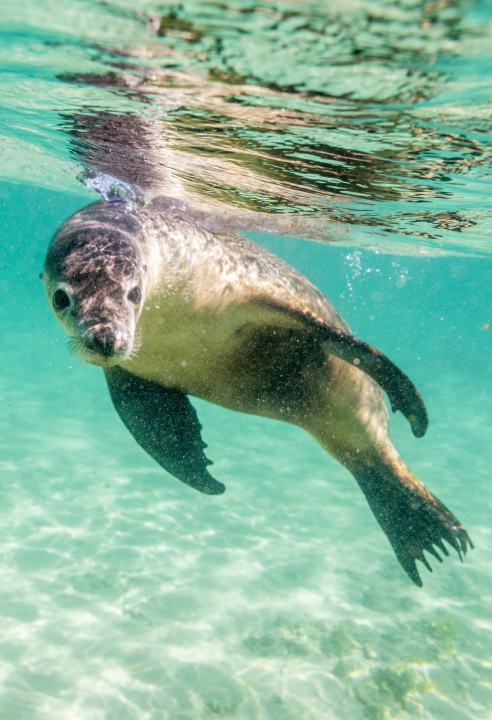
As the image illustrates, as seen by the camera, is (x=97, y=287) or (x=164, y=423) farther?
(x=164, y=423)

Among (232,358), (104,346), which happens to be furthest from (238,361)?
→ (104,346)

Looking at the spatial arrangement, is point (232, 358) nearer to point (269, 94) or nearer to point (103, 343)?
point (103, 343)

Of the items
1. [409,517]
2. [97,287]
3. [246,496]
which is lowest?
[246,496]

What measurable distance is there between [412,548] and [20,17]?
17.3ft

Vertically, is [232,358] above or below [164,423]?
above

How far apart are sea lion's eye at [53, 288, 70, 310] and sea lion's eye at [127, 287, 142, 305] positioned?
13.5 inches

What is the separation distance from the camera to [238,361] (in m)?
4.00

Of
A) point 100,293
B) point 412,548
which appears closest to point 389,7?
point 100,293

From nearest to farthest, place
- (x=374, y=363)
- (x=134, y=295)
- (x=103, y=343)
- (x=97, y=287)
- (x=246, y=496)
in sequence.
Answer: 1. (x=103, y=343)
2. (x=97, y=287)
3. (x=134, y=295)
4. (x=374, y=363)
5. (x=246, y=496)

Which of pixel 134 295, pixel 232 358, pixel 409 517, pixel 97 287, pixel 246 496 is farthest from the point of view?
pixel 246 496

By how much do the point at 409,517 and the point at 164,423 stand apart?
2577 mm

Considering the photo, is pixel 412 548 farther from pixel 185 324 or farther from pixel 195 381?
pixel 185 324

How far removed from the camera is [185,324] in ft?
12.2

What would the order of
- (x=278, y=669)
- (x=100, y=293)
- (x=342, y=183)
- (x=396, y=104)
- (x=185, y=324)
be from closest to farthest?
(x=100, y=293)
(x=396, y=104)
(x=185, y=324)
(x=278, y=669)
(x=342, y=183)
